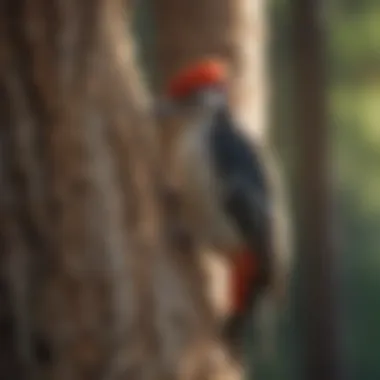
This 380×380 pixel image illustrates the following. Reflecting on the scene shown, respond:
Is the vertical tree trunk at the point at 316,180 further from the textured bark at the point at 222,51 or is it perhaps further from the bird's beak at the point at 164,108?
the bird's beak at the point at 164,108

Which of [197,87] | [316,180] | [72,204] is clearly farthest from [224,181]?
[72,204]

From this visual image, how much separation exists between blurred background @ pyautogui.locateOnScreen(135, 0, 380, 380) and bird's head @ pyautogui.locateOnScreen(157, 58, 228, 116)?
1.51ft

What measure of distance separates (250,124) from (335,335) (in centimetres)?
34

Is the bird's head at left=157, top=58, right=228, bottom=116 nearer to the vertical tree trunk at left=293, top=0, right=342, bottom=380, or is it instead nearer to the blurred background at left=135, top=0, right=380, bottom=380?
the vertical tree trunk at left=293, top=0, right=342, bottom=380

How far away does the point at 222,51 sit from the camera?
183 cm

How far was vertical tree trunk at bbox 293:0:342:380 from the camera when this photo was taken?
166 cm

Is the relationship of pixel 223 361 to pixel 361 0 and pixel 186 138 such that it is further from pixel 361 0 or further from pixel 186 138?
pixel 361 0

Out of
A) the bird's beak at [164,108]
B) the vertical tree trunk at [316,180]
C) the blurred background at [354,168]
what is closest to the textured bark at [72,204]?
the bird's beak at [164,108]

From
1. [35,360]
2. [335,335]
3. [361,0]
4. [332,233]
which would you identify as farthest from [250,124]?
[361,0]

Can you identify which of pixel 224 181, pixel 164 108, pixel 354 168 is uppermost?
pixel 164 108

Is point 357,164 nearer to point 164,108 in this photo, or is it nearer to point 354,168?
point 354,168

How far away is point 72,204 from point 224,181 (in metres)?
0.39

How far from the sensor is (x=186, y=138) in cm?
188

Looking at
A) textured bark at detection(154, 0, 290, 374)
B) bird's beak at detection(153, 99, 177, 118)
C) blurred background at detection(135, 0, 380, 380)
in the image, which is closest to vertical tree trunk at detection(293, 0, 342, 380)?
textured bark at detection(154, 0, 290, 374)
